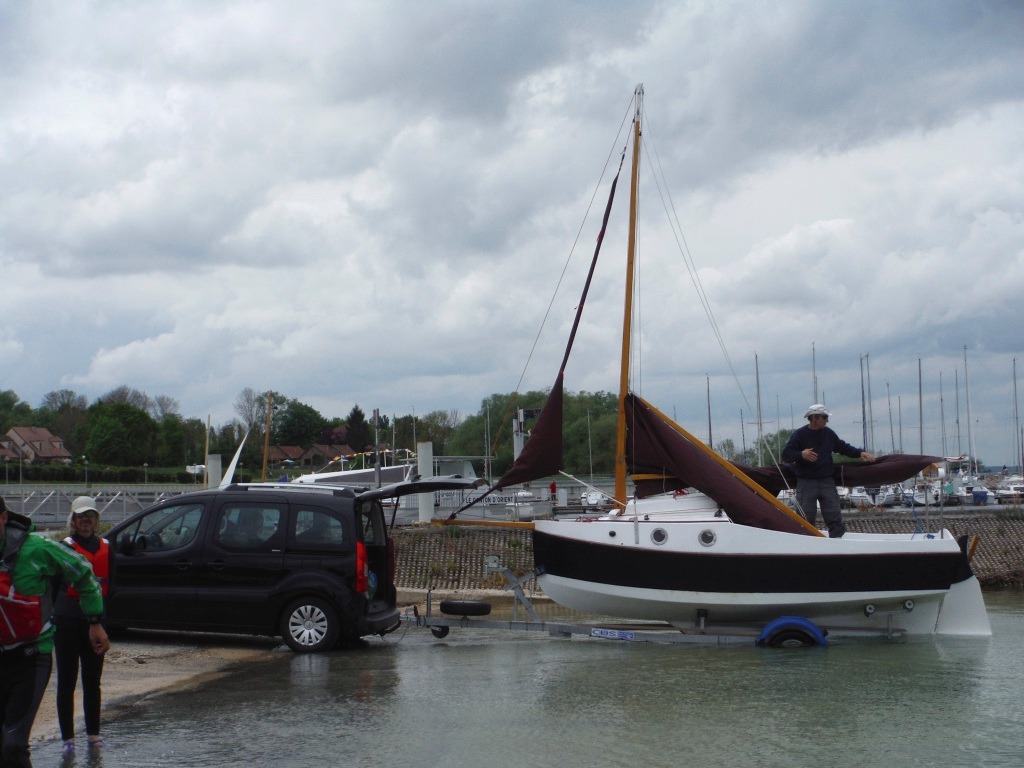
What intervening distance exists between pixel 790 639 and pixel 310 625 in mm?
5703

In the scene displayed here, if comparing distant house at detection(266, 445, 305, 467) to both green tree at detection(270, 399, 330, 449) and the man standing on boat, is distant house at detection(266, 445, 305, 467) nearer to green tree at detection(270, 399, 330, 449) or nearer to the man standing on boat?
green tree at detection(270, 399, 330, 449)

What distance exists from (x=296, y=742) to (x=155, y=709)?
79.3 inches

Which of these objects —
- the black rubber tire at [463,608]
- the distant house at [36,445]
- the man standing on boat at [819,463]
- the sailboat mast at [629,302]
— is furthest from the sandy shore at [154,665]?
the distant house at [36,445]

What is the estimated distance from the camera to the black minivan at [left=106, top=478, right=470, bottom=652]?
12.2 metres

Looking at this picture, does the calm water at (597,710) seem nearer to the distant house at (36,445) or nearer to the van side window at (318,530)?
the van side window at (318,530)

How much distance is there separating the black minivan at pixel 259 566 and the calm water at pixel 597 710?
0.45 m

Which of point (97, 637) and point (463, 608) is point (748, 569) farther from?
point (97, 637)

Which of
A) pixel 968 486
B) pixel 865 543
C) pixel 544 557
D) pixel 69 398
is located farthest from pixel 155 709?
pixel 69 398

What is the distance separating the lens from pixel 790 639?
515 inches

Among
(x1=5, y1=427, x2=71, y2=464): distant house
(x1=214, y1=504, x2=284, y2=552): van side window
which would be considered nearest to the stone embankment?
(x1=214, y1=504, x2=284, y2=552): van side window

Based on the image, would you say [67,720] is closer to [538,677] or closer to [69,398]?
[538,677]

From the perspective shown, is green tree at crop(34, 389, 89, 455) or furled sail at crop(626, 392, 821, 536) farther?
green tree at crop(34, 389, 89, 455)

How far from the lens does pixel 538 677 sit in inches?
427

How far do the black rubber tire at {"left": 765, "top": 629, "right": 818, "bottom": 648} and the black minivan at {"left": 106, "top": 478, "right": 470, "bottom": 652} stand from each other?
13.8 ft
